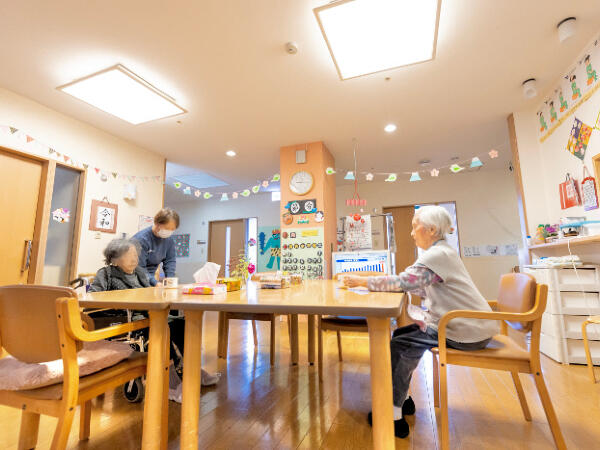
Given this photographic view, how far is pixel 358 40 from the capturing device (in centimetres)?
221

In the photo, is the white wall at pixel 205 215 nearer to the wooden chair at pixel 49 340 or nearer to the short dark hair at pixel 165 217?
the short dark hair at pixel 165 217

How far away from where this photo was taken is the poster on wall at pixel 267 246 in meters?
6.85

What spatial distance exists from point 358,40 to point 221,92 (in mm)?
1493

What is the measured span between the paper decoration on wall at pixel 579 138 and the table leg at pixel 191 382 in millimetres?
3309

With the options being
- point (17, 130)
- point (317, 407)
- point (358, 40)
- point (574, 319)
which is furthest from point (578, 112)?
point (17, 130)

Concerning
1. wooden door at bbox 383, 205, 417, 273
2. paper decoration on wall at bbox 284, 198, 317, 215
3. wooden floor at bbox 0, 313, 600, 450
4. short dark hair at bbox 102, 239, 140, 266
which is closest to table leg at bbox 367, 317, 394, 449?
wooden floor at bbox 0, 313, 600, 450

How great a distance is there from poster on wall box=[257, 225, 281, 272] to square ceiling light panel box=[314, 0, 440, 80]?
187 inches

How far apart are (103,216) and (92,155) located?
30.6 inches

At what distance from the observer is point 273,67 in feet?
8.66

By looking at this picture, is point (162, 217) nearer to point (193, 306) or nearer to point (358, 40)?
point (193, 306)

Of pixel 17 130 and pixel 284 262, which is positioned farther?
pixel 284 262

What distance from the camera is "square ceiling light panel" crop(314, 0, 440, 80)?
1920mm

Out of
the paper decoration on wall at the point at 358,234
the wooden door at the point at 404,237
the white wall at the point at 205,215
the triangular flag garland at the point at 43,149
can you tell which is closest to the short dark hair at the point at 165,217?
the triangular flag garland at the point at 43,149

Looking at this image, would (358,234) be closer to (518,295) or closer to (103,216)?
(518,295)
